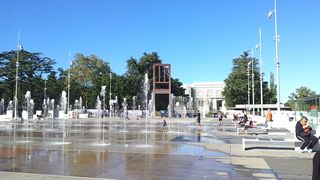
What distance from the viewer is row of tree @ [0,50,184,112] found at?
3472 inches

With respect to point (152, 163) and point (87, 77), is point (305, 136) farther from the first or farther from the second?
point (87, 77)

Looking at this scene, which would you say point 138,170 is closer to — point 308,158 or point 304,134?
point 308,158

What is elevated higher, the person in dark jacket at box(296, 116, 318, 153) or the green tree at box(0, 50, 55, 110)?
the green tree at box(0, 50, 55, 110)

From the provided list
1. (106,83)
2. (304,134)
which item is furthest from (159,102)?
(304,134)

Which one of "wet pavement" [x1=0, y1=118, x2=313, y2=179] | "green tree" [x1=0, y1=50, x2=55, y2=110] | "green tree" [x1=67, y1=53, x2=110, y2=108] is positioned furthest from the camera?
"green tree" [x1=67, y1=53, x2=110, y2=108]

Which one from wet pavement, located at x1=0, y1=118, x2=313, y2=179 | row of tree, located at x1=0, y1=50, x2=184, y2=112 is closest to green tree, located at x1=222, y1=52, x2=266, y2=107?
row of tree, located at x1=0, y1=50, x2=184, y2=112

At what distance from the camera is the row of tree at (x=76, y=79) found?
8819 cm

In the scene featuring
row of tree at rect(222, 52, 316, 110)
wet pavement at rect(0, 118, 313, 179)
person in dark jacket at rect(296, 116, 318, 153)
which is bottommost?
wet pavement at rect(0, 118, 313, 179)

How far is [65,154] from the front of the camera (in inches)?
526

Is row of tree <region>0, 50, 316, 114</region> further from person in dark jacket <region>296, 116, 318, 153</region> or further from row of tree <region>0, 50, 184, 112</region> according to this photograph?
person in dark jacket <region>296, 116, 318, 153</region>

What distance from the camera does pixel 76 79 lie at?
108 metres

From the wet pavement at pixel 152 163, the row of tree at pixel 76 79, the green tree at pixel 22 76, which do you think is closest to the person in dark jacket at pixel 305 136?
the wet pavement at pixel 152 163

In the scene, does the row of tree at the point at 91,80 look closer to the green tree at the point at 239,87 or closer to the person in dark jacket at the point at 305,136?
the green tree at the point at 239,87

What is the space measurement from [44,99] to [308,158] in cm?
8441
